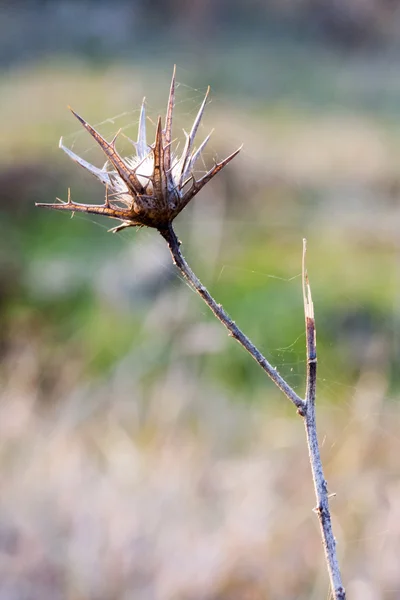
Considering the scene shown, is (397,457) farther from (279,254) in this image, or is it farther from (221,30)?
(221,30)

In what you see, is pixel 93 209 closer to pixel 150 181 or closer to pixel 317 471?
pixel 150 181

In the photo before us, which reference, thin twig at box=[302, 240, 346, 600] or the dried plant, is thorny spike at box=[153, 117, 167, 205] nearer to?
the dried plant

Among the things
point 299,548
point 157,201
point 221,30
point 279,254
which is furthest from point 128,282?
point 221,30

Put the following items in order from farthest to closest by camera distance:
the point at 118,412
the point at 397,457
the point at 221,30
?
the point at 221,30
the point at 118,412
the point at 397,457

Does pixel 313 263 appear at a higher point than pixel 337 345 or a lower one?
higher

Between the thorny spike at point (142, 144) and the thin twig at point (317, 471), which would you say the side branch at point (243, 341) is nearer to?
the thin twig at point (317, 471)

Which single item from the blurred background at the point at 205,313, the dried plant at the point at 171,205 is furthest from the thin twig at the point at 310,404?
the blurred background at the point at 205,313
